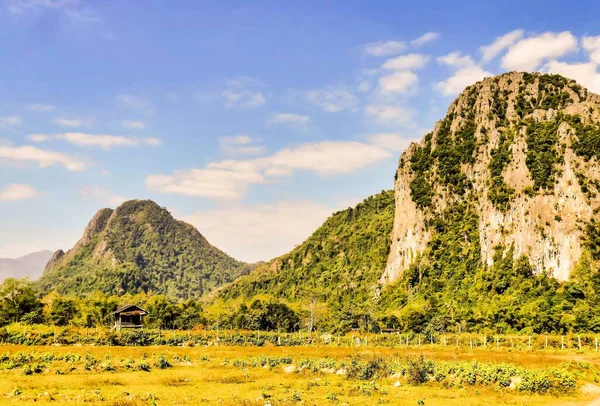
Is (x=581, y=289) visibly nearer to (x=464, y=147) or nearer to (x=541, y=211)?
(x=541, y=211)

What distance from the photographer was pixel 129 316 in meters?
112

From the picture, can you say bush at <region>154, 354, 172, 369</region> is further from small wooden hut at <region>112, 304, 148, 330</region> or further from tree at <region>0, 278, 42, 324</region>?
tree at <region>0, 278, 42, 324</region>

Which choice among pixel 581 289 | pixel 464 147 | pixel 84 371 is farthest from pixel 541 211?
pixel 84 371

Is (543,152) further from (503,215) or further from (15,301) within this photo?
(15,301)

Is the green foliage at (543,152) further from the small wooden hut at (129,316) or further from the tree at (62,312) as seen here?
the tree at (62,312)

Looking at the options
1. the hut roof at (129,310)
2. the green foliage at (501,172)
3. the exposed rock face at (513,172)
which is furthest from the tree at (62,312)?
the green foliage at (501,172)

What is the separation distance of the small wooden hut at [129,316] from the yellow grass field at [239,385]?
178 ft

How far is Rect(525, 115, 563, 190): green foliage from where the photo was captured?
436 feet

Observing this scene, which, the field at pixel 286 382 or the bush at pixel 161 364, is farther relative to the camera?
the bush at pixel 161 364

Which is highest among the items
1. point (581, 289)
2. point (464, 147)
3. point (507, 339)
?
point (464, 147)

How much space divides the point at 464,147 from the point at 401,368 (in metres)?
139

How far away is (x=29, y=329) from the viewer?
3546 inches

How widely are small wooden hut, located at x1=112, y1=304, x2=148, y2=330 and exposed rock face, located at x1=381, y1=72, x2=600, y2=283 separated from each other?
93.7 meters

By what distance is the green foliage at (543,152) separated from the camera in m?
133
